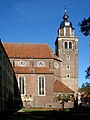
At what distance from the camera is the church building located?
260 ft

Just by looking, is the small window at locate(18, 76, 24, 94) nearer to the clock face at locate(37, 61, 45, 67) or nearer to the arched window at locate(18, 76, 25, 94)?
the arched window at locate(18, 76, 25, 94)

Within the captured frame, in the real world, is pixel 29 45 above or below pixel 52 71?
above

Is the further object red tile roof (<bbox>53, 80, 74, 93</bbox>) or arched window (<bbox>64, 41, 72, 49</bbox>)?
arched window (<bbox>64, 41, 72, 49</bbox>)

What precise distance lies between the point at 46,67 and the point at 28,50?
25.7 feet

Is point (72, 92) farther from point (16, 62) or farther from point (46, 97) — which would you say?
point (16, 62)

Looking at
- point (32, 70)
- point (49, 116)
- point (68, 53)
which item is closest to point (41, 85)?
point (32, 70)

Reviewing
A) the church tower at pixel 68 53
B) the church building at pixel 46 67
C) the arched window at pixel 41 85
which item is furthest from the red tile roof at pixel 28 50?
the arched window at pixel 41 85

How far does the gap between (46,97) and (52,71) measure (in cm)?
751

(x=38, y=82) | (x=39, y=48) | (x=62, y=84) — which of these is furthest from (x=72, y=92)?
(x=39, y=48)

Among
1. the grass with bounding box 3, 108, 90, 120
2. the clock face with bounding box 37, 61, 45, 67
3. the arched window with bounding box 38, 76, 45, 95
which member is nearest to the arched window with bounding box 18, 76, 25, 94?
the arched window with bounding box 38, 76, 45, 95

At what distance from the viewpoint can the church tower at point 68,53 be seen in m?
84.8

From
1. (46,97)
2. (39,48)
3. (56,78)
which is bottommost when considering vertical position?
(46,97)

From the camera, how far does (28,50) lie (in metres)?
86.1

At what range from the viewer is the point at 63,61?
85.6 metres
